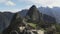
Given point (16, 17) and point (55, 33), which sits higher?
point (16, 17)

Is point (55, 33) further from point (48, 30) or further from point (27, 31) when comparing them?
point (27, 31)

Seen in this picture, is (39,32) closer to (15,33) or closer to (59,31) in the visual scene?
(15,33)

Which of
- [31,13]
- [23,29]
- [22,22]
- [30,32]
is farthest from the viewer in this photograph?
[31,13]

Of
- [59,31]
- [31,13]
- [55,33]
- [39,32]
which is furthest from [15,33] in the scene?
[31,13]

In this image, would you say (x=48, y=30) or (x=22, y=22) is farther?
(x=22, y=22)

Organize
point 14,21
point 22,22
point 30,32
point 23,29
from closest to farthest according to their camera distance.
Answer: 1. point 30,32
2. point 23,29
3. point 22,22
4. point 14,21

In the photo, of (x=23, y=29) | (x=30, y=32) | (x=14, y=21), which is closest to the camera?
(x=30, y=32)

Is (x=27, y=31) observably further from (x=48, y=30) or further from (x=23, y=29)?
(x=48, y=30)

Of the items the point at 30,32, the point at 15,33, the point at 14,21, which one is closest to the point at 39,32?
the point at 30,32

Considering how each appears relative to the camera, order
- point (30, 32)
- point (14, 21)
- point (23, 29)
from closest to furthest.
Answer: point (30, 32) < point (23, 29) < point (14, 21)

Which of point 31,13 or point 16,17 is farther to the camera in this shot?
point 31,13
